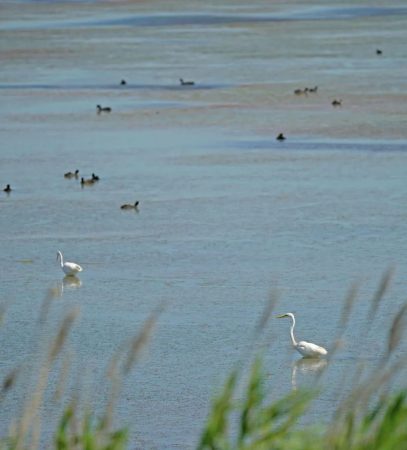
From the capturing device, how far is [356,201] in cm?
1258

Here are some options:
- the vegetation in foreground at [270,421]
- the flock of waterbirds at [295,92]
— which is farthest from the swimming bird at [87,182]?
the vegetation in foreground at [270,421]

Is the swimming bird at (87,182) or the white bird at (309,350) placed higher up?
the swimming bird at (87,182)

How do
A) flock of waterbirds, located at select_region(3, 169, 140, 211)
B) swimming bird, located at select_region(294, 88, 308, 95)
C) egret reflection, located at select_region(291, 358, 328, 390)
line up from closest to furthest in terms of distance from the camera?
egret reflection, located at select_region(291, 358, 328, 390), flock of waterbirds, located at select_region(3, 169, 140, 211), swimming bird, located at select_region(294, 88, 308, 95)

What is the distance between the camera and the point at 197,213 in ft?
40.1

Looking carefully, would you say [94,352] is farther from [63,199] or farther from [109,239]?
[63,199]

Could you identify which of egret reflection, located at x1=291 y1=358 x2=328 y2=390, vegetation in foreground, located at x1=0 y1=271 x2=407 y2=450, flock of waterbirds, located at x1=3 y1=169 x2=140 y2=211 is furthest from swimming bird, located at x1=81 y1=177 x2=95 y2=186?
vegetation in foreground, located at x1=0 y1=271 x2=407 y2=450

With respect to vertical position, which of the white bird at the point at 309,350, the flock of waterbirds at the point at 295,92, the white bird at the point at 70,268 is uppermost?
the flock of waterbirds at the point at 295,92

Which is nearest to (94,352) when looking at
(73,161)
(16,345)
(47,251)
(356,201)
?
(16,345)

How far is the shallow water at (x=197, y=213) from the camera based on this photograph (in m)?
7.70

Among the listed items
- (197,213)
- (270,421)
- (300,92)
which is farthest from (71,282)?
(300,92)

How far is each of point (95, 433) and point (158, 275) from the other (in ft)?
23.6

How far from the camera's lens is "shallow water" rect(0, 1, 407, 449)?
7699mm

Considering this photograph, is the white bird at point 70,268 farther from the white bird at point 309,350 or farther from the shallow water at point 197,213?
the white bird at point 309,350

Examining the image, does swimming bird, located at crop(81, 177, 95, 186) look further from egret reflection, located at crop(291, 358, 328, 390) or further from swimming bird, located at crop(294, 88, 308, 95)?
swimming bird, located at crop(294, 88, 308, 95)
